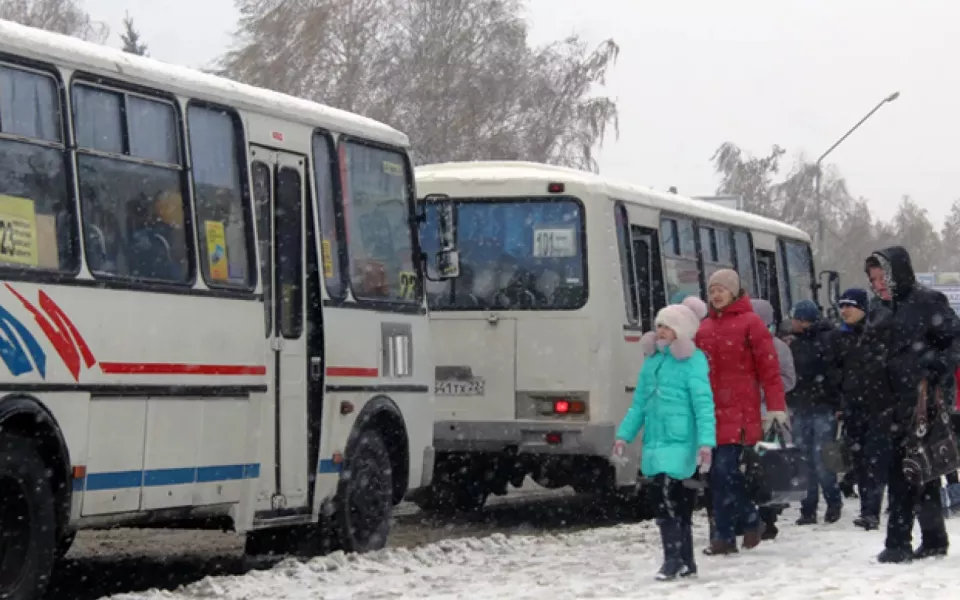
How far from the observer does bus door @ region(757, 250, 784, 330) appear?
2240 centimetres

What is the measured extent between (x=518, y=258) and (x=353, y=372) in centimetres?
404

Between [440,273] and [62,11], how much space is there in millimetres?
51419

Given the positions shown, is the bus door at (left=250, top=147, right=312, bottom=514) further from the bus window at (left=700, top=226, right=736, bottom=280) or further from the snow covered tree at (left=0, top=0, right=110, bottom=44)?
the snow covered tree at (left=0, top=0, right=110, bottom=44)

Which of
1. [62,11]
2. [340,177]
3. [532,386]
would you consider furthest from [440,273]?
[62,11]

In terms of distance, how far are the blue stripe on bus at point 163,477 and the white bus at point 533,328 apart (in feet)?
15.7

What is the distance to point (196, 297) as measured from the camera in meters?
10.6

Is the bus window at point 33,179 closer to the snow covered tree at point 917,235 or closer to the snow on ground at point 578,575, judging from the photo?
the snow on ground at point 578,575

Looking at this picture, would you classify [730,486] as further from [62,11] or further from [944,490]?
[62,11]

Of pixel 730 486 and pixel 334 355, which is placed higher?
pixel 334 355

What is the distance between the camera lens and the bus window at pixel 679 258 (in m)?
18.2

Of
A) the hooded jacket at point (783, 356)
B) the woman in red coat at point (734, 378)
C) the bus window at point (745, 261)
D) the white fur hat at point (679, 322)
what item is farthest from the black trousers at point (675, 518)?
the bus window at point (745, 261)

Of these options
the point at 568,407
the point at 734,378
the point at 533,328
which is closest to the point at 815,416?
the point at 568,407

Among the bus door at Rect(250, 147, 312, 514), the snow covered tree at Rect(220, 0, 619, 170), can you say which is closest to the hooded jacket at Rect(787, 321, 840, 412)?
the bus door at Rect(250, 147, 312, 514)

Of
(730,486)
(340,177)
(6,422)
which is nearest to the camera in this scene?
(6,422)
